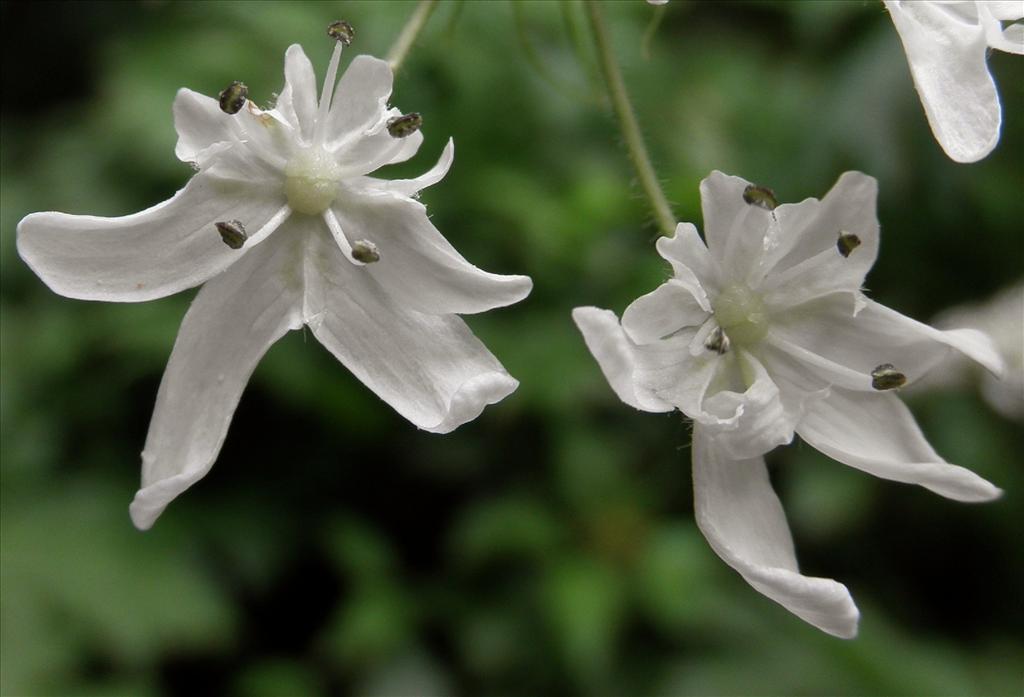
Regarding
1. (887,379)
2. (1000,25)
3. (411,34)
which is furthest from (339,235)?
(1000,25)

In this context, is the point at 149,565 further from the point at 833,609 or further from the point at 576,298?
the point at 833,609

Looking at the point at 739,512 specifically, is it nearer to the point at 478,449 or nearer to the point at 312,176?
the point at 312,176

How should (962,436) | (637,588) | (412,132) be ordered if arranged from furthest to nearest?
(962,436) < (637,588) < (412,132)

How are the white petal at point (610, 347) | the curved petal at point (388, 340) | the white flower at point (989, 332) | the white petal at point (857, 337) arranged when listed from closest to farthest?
the white petal at point (610, 347) → the curved petal at point (388, 340) → the white petal at point (857, 337) → the white flower at point (989, 332)

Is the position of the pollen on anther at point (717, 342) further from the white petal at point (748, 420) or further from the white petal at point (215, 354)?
the white petal at point (215, 354)

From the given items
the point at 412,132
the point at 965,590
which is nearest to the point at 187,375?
the point at 412,132

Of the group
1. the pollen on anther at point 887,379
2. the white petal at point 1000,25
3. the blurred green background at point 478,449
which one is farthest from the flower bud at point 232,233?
the blurred green background at point 478,449
